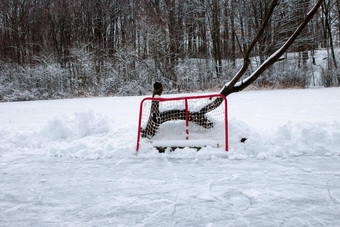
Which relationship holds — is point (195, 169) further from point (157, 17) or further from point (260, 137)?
point (157, 17)

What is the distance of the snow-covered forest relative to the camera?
1666cm

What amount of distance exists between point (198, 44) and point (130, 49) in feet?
18.6

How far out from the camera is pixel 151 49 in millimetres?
17594

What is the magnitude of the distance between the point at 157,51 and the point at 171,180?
15317 mm

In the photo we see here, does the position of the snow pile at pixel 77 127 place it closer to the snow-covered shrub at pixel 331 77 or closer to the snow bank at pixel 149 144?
the snow bank at pixel 149 144

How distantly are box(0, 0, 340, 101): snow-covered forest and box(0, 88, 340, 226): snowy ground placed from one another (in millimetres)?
12287

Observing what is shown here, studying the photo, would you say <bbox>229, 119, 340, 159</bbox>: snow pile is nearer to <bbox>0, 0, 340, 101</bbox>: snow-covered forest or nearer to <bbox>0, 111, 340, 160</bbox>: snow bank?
<bbox>0, 111, 340, 160</bbox>: snow bank

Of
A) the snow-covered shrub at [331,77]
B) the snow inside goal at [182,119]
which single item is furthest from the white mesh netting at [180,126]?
the snow-covered shrub at [331,77]

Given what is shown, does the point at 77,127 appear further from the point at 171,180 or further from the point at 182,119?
the point at 171,180

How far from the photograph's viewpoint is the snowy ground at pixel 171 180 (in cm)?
232

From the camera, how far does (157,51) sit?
17.5 meters

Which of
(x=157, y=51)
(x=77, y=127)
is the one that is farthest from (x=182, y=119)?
(x=157, y=51)

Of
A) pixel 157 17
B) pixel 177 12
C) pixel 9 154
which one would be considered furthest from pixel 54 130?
pixel 177 12

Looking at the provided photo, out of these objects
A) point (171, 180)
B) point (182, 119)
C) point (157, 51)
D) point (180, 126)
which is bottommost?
point (171, 180)
